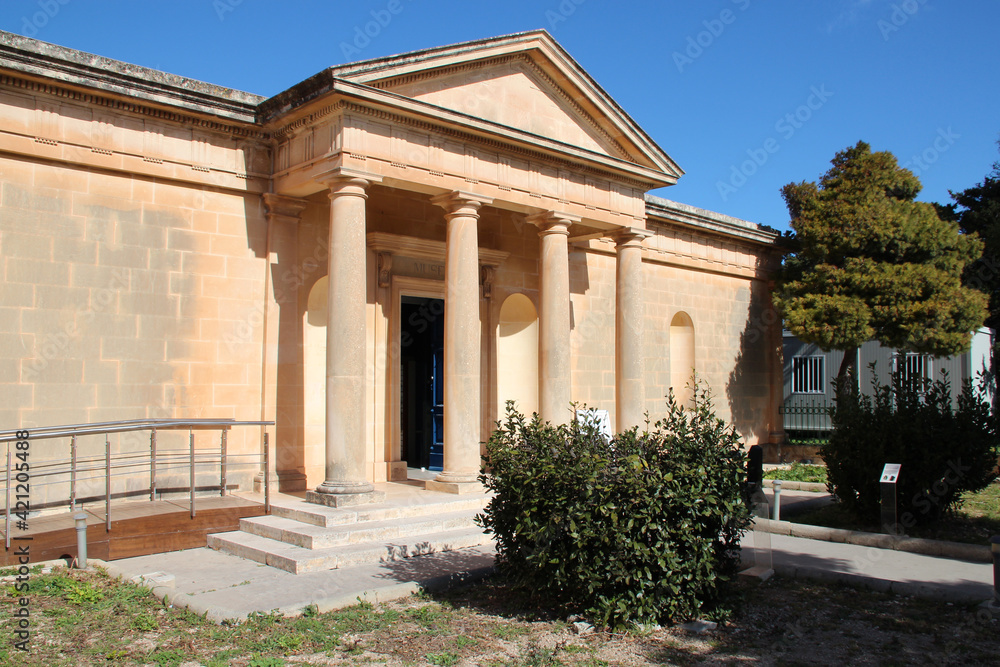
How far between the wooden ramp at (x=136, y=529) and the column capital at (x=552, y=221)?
249 inches

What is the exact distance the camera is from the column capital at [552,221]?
41.9 ft

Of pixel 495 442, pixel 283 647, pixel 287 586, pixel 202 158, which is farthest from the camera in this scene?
pixel 202 158

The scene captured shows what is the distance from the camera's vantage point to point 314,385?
1195 centimetres

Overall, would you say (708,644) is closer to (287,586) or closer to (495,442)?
(495,442)

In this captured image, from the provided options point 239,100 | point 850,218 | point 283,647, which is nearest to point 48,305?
point 239,100

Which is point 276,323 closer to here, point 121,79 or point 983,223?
point 121,79

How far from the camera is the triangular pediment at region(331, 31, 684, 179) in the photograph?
428 inches

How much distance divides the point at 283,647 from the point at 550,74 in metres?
10.2

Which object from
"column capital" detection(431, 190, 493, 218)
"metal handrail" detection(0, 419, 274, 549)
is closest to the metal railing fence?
"column capital" detection(431, 190, 493, 218)

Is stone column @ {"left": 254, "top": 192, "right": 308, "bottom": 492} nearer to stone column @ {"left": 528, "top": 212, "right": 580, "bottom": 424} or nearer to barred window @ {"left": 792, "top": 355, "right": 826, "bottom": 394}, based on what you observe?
→ stone column @ {"left": 528, "top": 212, "right": 580, "bottom": 424}

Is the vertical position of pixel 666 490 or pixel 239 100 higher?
pixel 239 100

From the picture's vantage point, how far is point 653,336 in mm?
17672

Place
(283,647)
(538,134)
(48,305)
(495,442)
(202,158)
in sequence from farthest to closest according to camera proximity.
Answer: (538,134), (202,158), (48,305), (495,442), (283,647)

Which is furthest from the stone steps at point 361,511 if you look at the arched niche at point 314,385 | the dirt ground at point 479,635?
the dirt ground at point 479,635
